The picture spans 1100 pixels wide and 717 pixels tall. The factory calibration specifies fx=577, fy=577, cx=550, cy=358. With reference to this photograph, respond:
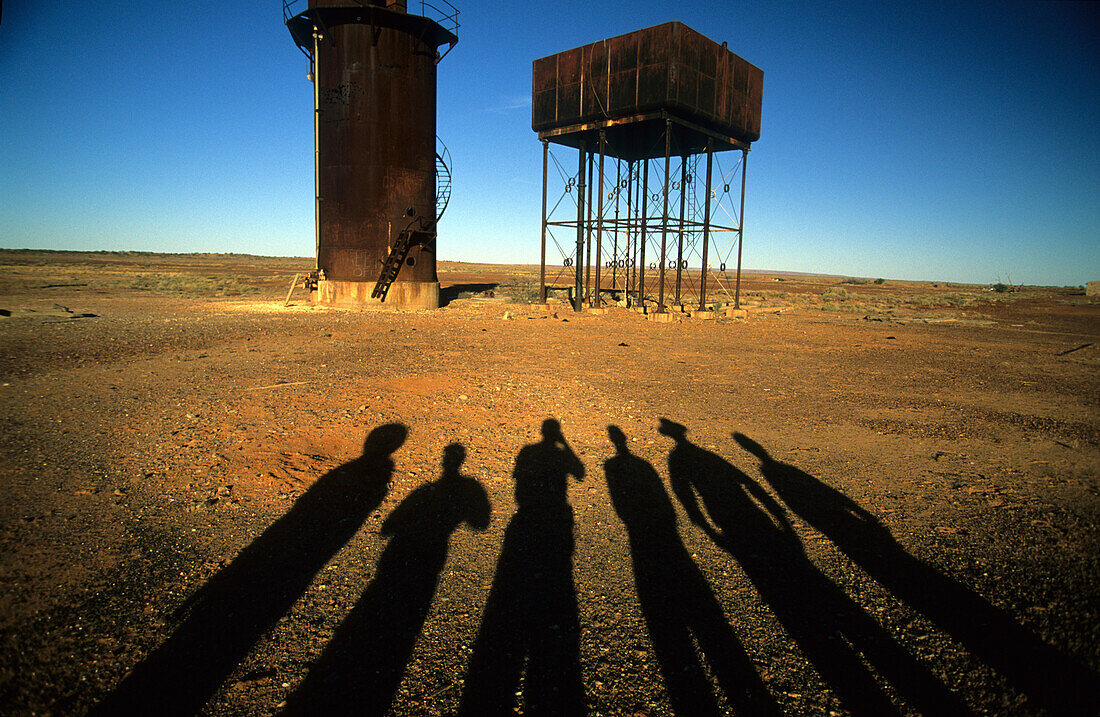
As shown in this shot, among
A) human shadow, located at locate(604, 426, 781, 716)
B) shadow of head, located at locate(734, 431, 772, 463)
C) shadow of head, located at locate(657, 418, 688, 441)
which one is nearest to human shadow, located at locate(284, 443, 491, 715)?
human shadow, located at locate(604, 426, 781, 716)

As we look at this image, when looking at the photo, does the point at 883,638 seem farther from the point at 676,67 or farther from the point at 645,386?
the point at 676,67

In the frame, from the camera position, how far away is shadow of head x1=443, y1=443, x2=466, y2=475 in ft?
17.5

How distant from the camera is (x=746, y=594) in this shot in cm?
346

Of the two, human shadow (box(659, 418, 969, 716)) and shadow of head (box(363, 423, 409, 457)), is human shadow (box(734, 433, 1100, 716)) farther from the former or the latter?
shadow of head (box(363, 423, 409, 457))

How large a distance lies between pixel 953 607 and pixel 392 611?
3.20m

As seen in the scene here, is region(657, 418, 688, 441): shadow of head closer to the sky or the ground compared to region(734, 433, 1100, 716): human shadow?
closer to the sky

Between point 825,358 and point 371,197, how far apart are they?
50.2 ft

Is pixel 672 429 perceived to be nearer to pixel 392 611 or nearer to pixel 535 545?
pixel 535 545

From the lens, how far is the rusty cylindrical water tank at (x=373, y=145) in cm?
1955

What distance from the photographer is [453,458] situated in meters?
5.63

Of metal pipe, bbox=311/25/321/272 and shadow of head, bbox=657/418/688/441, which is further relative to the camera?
metal pipe, bbox=311/25/321/272

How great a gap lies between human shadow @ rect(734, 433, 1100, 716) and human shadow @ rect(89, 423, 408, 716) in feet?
11.6

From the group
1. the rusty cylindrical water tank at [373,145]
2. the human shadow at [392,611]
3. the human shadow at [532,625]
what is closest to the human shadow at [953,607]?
the human shadow at [532,625]

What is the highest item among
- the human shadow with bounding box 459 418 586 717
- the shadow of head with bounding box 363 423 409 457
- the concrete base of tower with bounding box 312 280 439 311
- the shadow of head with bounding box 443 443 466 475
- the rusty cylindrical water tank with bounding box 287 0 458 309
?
the rusty cylindrical water tank with bounding box 287 0 458 309
